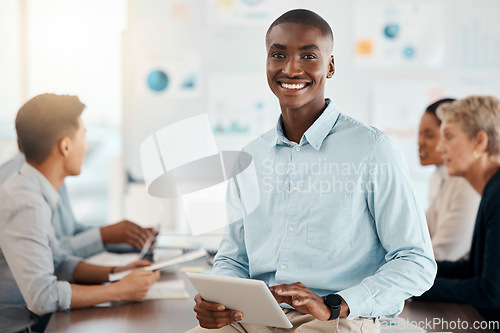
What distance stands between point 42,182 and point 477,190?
1512 millimetres

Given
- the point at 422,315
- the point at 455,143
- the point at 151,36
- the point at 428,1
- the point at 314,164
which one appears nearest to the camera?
the point at 314,164

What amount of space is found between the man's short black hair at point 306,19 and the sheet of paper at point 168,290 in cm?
89

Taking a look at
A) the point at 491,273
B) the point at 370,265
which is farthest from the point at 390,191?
the point at 491,273

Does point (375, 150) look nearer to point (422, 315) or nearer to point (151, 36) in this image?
point (422, 315)

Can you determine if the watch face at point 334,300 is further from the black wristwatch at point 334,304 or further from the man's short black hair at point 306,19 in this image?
the man's short black hair at point 306,19

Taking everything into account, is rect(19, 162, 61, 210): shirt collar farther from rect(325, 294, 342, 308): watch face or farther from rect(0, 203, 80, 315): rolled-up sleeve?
rect(325, 294, 342, 308): watch face

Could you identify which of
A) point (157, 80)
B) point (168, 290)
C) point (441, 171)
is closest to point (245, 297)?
point (168, 290)

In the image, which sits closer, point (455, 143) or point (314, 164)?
point (314, 164)

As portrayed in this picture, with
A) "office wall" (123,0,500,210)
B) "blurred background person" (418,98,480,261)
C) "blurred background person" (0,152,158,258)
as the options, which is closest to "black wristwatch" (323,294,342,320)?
"blurred background person" (418,98,480,261)

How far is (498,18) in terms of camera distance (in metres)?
3.65

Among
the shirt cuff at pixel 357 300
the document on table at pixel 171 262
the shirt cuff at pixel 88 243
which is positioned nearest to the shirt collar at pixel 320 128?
the shirt cuff at pixel 357 300

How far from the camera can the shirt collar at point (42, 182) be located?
6.26 ft

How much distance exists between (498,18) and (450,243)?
81.4 inches

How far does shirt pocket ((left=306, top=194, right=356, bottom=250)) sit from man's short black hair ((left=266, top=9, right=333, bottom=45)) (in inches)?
15.3
